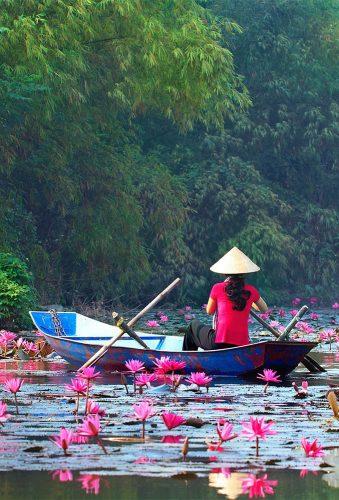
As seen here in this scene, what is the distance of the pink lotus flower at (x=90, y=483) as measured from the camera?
6.73 meters

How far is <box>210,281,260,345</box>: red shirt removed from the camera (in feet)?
46.4

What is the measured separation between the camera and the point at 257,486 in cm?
686

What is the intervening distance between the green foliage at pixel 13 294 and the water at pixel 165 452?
408 inches

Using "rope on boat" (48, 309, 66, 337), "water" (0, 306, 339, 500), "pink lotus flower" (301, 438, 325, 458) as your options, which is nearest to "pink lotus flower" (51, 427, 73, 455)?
"water" (0, 306, 339, 500)

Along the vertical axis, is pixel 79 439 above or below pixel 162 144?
below

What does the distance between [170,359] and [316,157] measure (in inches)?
1053

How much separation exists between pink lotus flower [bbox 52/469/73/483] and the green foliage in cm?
1514

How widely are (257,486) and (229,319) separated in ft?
24.0

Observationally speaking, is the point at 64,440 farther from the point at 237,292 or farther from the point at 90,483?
the point at 237,292

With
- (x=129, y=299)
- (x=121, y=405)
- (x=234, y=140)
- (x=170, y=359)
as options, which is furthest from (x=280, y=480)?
(x=234, y=140)

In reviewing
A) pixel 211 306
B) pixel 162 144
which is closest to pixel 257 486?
pixel 211 306

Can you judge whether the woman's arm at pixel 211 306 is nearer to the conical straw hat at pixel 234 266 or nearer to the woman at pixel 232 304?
the woman at pixel 232 304

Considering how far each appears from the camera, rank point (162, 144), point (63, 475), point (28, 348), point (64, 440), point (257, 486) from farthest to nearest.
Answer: point (162, 144) → point (28, 348) → point (64, 440) → point (63, 475) → point (257, 486)

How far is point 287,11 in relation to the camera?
130ft
